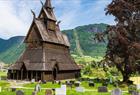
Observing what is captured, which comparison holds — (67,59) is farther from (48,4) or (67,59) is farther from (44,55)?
(48,4)

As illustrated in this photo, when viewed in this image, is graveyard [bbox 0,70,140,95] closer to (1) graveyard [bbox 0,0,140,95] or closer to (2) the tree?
(1) graveyard [bbox 0,0,140,95]

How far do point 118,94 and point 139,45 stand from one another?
1962 centimetres

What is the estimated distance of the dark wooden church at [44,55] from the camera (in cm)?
6706

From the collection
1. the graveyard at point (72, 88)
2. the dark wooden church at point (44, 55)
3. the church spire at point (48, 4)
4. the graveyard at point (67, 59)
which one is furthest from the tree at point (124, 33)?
the church spire at point (48, 4)

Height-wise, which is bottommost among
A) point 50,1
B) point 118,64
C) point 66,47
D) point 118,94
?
point 118,94

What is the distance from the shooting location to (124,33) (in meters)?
57.2

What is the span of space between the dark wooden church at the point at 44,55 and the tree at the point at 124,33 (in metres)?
14.6

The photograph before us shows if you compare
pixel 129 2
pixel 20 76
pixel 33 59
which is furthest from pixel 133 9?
pixel 20 76

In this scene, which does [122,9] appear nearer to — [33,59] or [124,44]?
[124,44]

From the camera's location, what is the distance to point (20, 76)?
69.1m

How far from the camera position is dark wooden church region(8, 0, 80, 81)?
2640 inches

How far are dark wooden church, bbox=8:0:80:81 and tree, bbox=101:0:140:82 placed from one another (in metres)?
14.6

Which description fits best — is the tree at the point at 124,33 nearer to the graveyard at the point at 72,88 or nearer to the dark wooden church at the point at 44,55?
the graveyard at the point at 72,88

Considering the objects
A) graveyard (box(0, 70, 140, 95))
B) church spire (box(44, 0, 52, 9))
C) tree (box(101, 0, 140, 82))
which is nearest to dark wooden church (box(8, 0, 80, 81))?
church spire (box(44, 0, 52, 9))
